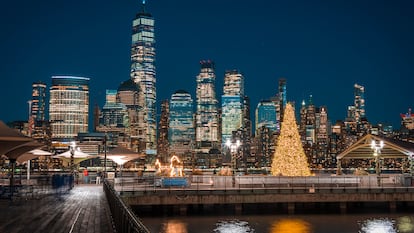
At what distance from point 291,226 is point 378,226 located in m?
5.77

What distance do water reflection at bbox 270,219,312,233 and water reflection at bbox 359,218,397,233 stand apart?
3.49 meters

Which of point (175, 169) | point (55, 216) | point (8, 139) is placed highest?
point (8, 139)

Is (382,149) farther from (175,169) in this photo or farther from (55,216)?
(55,216)

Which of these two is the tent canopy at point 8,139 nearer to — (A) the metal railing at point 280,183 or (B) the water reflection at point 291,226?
(A) the metal railing at point 280,183

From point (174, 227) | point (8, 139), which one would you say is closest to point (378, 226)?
point (174, 227)

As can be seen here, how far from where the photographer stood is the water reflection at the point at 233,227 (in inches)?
1267

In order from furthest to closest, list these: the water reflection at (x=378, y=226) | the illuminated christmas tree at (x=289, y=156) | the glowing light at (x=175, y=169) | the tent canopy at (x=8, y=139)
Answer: the glowing light at (x=175, y=169), the illuminated christmas tree at (x=289, y=156), the water reflection at (x=378, y=226), the tent canopy at (x=8, y=139)

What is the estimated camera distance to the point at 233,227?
110 feet

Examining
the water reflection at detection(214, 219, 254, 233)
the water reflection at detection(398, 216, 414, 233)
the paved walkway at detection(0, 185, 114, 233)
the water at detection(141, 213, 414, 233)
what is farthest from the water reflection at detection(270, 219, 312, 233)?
the paved walkway at detection(0, 185, 114, 233)

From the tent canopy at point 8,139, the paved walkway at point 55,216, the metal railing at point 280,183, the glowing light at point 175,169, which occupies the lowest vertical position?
the paved walkway at point 55,216

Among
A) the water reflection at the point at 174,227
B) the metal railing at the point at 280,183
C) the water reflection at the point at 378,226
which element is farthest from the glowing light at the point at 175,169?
the water reflection at the point at 378,226

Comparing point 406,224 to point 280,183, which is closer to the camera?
point 406,224

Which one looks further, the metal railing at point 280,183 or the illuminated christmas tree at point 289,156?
the illuminated christmas tree at point 289,156

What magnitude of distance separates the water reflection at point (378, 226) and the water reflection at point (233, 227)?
7.13 metres
